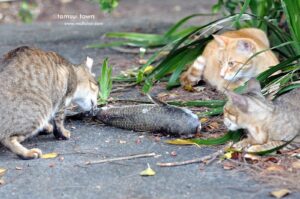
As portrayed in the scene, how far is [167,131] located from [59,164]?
3.39ft

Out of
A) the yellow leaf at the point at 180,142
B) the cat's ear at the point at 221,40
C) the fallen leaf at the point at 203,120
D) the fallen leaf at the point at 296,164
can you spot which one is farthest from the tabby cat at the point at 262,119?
the cat's ear at the point at 221,40

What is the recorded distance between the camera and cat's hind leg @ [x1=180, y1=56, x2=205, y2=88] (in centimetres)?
738

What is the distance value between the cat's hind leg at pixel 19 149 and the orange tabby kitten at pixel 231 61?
2.27 m

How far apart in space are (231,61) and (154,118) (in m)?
1.62

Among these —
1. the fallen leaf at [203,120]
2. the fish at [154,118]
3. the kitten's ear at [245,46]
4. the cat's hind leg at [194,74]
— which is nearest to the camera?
the fish at [154,118]

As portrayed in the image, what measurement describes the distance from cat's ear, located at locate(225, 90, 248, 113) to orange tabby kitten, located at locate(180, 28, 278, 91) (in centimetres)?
130

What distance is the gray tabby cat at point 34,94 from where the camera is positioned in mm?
5457

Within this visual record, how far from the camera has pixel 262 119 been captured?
5.38 metres

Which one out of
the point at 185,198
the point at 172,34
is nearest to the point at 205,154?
the point at 185,198

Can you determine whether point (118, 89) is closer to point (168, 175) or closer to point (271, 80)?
point (271, 80)

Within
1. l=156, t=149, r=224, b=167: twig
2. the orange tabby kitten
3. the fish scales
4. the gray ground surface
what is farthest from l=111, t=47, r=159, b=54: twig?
l=156, t=149, r=224, b=167: twig

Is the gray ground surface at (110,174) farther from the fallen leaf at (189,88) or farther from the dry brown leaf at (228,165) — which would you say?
the fallen leaf at (189,88)

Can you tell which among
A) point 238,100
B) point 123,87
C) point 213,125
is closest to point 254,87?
point 238,100

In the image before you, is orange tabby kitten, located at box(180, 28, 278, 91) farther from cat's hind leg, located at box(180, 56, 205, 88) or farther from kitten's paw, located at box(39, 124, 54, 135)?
kitten's paw, located at box(39, 124, 54, 135)
